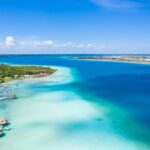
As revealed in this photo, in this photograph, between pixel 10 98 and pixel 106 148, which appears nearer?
pixel 106 148

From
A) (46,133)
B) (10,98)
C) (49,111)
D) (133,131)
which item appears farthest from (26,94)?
(133,131)

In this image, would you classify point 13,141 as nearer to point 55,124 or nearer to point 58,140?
point 58,140

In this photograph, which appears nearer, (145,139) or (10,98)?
(145,139)

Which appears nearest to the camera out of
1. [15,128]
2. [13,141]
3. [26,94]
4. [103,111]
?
[13,141]

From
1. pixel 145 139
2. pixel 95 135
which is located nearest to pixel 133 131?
pixel 145 139

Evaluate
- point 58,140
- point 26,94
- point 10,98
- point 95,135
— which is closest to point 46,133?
point 58,140

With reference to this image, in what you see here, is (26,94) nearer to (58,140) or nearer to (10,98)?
(10,98)

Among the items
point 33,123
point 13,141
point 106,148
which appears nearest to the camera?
point 106,148

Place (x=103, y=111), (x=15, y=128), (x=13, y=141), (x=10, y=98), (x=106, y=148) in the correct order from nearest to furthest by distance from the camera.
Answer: (x=106, y=148), (x=13, y=141), (x=15, y=128), (x=103, y=111), (x=10, y=98)

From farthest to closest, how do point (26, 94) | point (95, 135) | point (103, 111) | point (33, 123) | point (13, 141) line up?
point (26, 94)
point (103, 111)
point (33, 123)
point (95, 135)
point (13, 141)
